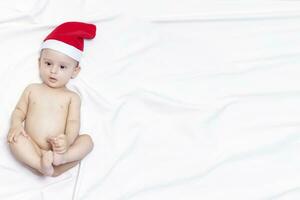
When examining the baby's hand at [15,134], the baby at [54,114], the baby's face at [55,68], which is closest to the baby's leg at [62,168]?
the baby at [54,114]

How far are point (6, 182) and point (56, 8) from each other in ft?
1.83

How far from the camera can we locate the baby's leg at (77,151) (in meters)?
1.35

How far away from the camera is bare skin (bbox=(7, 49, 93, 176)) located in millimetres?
1376

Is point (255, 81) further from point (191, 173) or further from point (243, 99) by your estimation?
point (191, 173)

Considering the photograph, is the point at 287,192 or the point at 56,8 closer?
the point at 287,192

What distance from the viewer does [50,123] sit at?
1451 mm

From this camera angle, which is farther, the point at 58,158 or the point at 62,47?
the point at 62,47

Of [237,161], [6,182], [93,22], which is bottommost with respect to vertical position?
[6,182]

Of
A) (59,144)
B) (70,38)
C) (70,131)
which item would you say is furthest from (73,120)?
(70,38)

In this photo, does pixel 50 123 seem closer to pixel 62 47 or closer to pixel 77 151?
pixel 77 151

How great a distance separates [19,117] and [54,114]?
10cm

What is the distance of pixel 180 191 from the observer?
1429 millimetres

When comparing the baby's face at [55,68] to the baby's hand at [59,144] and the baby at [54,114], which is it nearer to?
the baby at [54,114]

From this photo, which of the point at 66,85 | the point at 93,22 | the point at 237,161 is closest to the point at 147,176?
the point at 237,161
